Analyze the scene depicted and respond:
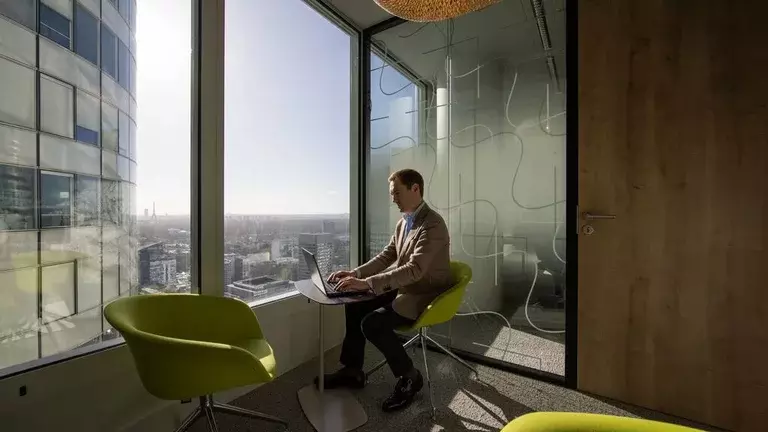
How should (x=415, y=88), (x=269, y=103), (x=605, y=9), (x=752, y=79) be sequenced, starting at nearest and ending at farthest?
(x=752, y=79) < (x=605, y=9) < (x=269, y=103) < (x=415, y=88)

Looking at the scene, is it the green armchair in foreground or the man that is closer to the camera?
the green armchair in foreground

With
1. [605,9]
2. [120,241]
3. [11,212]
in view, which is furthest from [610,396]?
[11,212]

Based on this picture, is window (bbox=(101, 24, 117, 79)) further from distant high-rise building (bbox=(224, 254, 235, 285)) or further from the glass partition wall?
the glass partition wall

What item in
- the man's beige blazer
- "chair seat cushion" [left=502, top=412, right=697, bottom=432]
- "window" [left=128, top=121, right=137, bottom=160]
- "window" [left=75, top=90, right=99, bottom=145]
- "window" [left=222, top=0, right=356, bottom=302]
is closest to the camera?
"chair seat cushion" [left=502, top=412, right=697, bottom=432]

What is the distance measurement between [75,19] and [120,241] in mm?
1028

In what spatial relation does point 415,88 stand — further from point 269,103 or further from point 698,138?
point 698,138

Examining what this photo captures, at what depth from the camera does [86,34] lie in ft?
5.44

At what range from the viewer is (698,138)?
1.91 meters

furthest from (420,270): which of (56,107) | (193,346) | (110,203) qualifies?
(56,107)

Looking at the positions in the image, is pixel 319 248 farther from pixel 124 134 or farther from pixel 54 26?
pixel 54 26

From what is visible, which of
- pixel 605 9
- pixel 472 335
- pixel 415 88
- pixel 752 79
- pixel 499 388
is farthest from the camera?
pixel 415 88

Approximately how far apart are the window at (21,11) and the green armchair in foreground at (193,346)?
118cm

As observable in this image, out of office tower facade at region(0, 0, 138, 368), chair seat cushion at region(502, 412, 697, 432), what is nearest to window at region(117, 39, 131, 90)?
office tower facade at region(0, 0, 138, 368)

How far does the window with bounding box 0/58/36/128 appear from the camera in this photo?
1.38 metres
